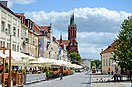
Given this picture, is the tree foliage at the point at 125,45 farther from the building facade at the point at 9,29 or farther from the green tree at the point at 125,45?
the building facade at the point at 9,29

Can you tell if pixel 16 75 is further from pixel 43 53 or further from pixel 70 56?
pixel 70 56

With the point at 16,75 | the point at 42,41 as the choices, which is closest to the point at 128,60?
the point at 16,75

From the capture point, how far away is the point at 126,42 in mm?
42312

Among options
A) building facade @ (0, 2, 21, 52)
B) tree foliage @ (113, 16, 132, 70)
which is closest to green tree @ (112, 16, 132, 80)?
tree foliage @ (113, 16, 132, 70)

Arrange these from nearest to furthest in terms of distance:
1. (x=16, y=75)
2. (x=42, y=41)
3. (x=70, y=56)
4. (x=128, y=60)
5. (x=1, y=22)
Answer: (x=16, y=75) → (x=128, y=60) → (x=1, y=22) → (x=42, y=41) → (x=70, y=56)

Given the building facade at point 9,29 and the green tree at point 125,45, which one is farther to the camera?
the building facade at point 9,29

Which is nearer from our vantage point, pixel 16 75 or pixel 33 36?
pixel 16 75

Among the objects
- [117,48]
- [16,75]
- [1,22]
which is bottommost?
[16,75]

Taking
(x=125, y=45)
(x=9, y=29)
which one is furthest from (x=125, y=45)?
(x=9, y=29)

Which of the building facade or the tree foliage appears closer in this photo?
the tree foliage

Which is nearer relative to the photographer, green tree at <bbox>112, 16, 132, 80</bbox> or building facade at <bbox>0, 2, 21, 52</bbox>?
green tree at <bbox>112, 16, 132, 80</bbox>

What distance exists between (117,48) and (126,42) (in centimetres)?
125

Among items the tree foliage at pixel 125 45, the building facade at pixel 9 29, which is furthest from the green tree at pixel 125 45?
the building facade at pixel 9 29

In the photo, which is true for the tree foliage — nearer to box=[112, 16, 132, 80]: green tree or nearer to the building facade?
box=[112, 16, 132, 80]: green tree
